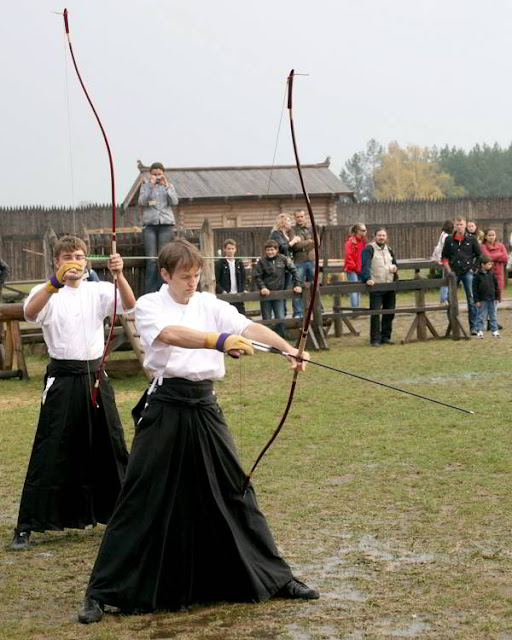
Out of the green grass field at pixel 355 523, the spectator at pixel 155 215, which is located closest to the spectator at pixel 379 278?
the spectator at pixel 155 215

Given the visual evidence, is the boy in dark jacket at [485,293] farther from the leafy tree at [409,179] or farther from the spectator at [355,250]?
the leafy tree at [409,179]

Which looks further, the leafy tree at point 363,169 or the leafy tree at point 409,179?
the leafy tree at point 363,169

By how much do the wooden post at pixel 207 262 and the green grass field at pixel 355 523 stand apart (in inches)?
110

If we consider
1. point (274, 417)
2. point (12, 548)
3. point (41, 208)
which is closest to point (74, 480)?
point (12, 548)

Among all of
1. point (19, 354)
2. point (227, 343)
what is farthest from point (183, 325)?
point (19, 354)

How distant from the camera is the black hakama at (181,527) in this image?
522 cm

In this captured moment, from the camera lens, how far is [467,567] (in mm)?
5699

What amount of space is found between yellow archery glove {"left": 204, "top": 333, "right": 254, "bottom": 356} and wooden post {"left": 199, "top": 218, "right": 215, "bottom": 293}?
10.3 metres

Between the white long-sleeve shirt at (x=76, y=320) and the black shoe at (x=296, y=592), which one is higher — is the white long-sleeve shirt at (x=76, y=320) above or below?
above

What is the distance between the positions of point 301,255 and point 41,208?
83.7 feet

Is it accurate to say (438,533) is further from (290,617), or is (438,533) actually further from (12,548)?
(12,548)

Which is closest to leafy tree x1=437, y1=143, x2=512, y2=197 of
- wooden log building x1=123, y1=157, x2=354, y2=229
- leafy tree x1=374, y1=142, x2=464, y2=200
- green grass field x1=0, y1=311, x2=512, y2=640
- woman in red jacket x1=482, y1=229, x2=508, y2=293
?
leafy tree x1=374, y1=142, x2=464, y2=200

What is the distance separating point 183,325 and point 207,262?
1028cm

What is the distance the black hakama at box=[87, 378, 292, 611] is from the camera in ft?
17.1
